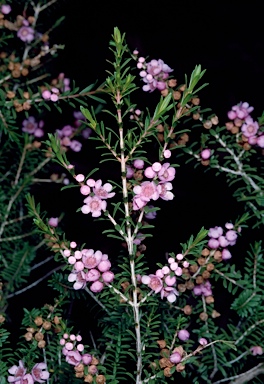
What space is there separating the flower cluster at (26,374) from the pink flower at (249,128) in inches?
21.2

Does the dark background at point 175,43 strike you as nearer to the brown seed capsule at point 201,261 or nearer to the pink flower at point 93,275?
the brown seed capsule at point 201,261

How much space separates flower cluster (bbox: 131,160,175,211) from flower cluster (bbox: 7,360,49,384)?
0.95 feet

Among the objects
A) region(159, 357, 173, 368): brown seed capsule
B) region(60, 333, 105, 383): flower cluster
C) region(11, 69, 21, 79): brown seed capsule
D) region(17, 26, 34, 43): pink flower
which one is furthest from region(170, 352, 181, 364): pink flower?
region(17, 26, 34, 43): pink flower

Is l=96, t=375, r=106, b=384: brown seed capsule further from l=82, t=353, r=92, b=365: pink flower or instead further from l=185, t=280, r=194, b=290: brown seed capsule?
l=185, t=280, r=194, b=290: brown seed capsule

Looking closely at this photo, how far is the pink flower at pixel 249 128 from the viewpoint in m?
0.99

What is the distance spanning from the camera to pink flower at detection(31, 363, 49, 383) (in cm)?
80

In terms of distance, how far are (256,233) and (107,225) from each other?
1.17ft

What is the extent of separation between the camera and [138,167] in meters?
0.86

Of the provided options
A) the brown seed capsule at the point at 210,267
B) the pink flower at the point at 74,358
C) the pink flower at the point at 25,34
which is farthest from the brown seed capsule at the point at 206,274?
the pink flower at the point at 25,34

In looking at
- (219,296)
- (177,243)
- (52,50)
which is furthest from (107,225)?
(52,50)

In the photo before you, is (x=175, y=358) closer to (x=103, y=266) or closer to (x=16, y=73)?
(x=103, y=266)

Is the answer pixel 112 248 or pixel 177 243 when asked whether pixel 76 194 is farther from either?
pixel 177 243

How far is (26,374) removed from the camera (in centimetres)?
79

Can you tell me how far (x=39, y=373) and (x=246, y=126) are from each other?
22.3 inches
